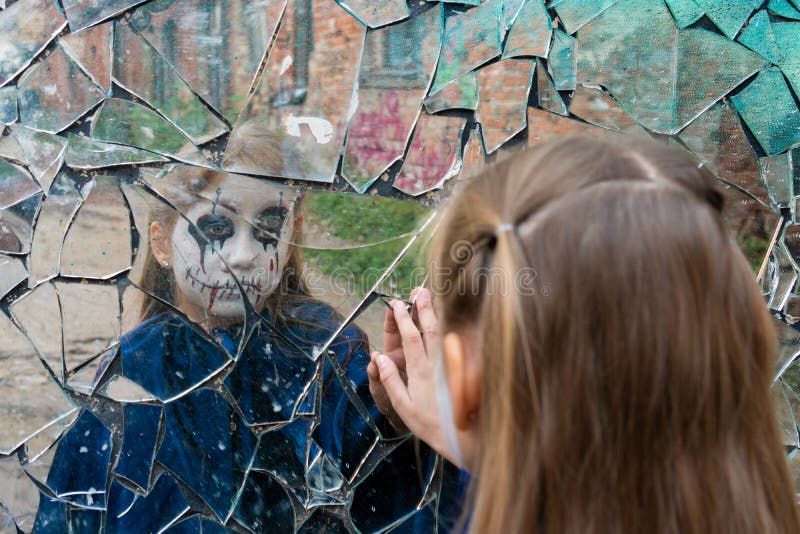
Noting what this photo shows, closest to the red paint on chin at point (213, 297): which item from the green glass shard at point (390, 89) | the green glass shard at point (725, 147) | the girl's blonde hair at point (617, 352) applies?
the green glass shard at point (390, 89)

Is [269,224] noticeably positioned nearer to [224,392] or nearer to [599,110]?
[224,392]

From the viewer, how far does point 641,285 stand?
613mm

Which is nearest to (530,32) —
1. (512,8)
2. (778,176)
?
(512,8)

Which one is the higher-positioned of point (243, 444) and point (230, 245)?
point (230, 245)

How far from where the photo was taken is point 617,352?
622 millimetres

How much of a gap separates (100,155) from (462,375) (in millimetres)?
840

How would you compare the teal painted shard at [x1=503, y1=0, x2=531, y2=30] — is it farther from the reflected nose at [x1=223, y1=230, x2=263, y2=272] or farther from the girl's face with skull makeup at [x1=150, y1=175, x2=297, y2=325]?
the reflected nose at [x1=223, y1=230, x2=263, y2=272]

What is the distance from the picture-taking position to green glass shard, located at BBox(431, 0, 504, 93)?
3.54 ft

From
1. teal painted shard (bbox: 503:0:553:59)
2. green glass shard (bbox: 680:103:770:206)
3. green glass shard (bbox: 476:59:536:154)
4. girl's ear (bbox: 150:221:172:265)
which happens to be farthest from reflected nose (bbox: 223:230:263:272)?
green glass shard (bbox: 680:103:770:206)

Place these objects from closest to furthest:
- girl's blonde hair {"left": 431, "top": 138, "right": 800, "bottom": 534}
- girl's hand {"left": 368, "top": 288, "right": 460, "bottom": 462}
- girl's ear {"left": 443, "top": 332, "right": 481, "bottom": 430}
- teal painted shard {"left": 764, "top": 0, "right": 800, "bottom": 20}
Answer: girl's blonde hair {"left": 431, "top": 138, "right": 800, "bottom": 534}
girl's ear {"left": 443, "top": 332, "right": 481, "bottom": 430}
girl's hand {"left": 368, "top": 288, "right": 460, "bottom": 462}
teal painted shard {"left": 764, "top": 0, "right": 800, "bottom": 20}

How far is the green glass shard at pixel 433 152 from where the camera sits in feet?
3.64

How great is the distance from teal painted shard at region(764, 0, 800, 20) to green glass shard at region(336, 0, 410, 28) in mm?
647

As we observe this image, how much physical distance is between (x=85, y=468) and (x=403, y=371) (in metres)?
0.71

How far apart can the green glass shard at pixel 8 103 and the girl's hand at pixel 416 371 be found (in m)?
0.81
